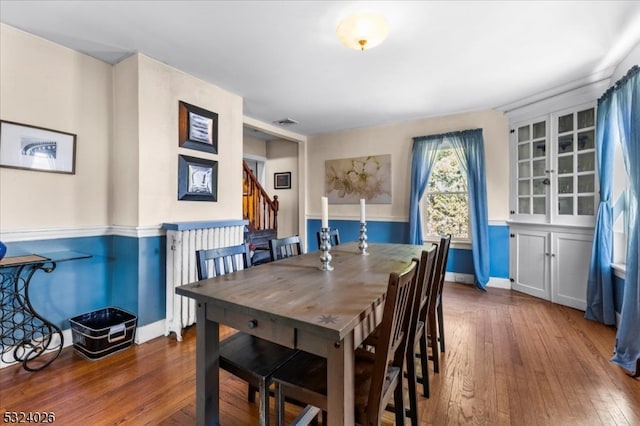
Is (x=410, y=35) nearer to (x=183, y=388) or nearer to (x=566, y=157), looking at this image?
(x=566, y=157)

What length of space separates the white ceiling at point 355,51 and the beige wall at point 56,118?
0.15 meters

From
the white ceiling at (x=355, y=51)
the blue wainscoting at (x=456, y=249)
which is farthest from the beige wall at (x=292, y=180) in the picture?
the white ceiling at (x=355, y=51)

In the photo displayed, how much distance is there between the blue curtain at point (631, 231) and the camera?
2.07m

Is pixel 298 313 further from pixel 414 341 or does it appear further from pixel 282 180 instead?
pixel 282 180

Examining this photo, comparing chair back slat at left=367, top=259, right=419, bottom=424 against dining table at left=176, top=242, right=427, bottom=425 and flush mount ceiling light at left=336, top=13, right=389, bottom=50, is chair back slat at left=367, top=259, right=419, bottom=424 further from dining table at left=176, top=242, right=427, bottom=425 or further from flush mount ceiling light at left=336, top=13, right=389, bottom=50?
flush mount ceiling light at left=336, top=13, right=389, bottom=50

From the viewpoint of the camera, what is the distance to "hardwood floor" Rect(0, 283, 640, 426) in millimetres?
1596

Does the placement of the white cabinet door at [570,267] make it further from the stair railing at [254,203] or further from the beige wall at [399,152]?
the stair railing at [254,203]

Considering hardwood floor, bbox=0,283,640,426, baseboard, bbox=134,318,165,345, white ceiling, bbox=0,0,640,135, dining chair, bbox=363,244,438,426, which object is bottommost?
hardwood floor, bbox=0,283,640,426

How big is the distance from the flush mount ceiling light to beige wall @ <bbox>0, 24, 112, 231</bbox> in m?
2.22

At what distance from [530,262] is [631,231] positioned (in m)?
1.51

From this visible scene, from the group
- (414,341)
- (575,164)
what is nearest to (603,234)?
(575,164)

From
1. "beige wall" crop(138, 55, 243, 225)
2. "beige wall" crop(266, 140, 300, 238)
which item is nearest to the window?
"beige wall" crop(266, 140, 300, 238)

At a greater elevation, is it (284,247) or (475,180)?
(475,180)

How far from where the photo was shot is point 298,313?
1.08m
